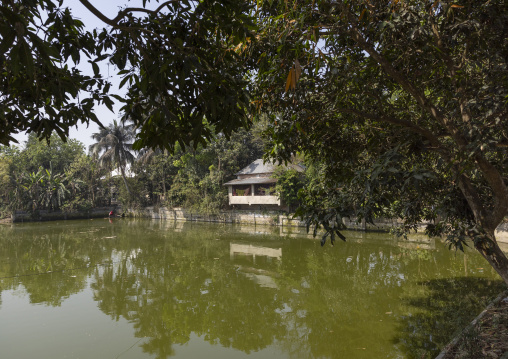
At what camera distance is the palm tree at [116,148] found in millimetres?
28375

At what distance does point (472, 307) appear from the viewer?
19.2 feet

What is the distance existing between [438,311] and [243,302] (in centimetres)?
355

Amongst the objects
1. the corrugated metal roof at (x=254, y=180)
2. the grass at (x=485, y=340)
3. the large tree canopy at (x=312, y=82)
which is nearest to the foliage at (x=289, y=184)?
the corrugated metal roof at (x=254, y=180)

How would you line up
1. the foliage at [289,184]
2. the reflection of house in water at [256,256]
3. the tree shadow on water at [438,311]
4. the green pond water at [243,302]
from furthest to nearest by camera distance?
the foliage at [289,184]
the reflection of house in water at [256,256]
the green pond water at [243,302]
the tree shadow on water at [438,311]

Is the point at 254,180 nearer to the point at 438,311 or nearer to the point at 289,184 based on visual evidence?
the point at 289,184

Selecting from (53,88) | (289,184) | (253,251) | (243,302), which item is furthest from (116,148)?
(53,88)

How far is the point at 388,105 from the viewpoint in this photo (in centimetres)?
455

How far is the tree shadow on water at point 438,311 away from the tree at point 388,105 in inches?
61.7

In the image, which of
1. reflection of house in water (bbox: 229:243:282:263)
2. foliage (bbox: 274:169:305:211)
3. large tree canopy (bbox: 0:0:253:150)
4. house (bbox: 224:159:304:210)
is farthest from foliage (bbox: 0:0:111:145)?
house (bbox: 224:159:304:210)

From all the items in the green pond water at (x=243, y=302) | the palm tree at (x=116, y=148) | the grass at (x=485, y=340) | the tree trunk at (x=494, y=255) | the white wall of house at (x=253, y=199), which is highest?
the palm tree at (x=116, y=148)

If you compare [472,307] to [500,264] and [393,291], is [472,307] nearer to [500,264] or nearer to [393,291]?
[393,291]

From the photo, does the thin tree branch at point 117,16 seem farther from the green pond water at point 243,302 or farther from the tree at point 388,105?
the green pond water at point 243,302

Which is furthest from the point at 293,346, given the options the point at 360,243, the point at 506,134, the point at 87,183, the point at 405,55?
the point at 87,183

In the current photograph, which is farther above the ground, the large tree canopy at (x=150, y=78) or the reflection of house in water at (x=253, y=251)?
the large tree canopy at (x=150, y=78)
